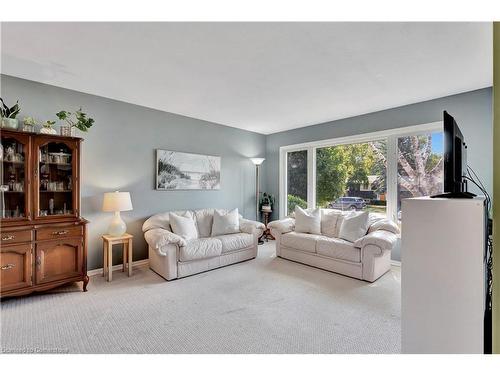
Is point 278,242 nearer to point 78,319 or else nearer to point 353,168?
point 353,168

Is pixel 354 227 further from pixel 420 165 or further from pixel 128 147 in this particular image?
pixel 128 147

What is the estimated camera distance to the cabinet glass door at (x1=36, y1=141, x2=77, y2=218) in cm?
275

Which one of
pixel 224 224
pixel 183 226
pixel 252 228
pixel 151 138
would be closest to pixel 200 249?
pixel 183 226

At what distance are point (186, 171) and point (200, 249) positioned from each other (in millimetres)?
1627

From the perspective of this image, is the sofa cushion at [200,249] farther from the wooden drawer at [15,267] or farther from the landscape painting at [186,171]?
the wooden drawer at [15,267]

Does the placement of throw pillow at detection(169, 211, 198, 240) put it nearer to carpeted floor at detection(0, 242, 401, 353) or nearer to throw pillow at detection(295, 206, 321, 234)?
carpeted floor at detection(0, 242, 401, 353)

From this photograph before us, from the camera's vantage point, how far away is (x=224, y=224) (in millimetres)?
4133

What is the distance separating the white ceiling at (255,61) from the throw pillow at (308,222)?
6.13 feet

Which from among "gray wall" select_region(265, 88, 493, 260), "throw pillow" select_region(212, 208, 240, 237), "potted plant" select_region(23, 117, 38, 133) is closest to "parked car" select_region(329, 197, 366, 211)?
"gray wall" select_region(265, 88, 493, 260)

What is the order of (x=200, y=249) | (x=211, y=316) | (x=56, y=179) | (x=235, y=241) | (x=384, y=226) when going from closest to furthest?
1. (x=211, y=316)
2. (x=56, y=179)
3. (x=200, y=249)
4. (x=384, y=226)
5. (x=235, y=241)

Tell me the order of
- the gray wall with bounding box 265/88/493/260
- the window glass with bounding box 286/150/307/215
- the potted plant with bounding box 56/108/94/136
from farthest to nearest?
the window glass with bounding box 286/150/307/215 < the gray wall with bounding box 265/88/493/260 < the potted plant with bounding box 56/108/94/136

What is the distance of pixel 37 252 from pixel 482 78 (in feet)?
17.4

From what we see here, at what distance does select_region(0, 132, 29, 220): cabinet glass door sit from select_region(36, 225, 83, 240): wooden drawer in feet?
0.73
